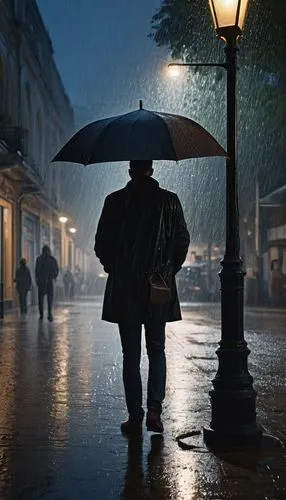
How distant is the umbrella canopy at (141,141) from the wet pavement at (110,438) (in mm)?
1977

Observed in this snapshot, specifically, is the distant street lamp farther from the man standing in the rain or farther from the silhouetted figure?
the silhouetted figure

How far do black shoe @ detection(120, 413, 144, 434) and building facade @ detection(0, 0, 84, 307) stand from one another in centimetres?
1683

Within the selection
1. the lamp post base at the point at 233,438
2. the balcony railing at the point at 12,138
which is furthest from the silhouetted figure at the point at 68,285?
the lamp post base at the point at 233,438

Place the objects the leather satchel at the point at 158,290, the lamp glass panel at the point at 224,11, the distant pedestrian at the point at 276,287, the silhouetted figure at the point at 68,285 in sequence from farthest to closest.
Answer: the silhouetted figure at the point at 68,285 → the distant pedestrian at the point at 276,287 → the lamp glass panel at the point at 224,11 → the leather satchel at the point at 158,290

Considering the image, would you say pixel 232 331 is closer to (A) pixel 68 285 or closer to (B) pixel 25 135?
(B) pixel 25 135

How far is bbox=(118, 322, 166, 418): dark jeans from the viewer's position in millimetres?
5598

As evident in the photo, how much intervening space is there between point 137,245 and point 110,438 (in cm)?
136

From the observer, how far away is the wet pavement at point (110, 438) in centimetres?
430

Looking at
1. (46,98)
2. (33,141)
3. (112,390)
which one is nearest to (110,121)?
(112,390)

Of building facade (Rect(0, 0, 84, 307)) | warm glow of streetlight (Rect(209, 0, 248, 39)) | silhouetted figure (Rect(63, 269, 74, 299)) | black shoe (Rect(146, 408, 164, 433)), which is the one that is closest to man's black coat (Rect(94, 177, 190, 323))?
black shoe (Rect(146, 408, 164, 433))

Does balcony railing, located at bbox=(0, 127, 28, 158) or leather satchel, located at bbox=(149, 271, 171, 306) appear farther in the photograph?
balcony railing, located at bbox=(0, 127, 28, 158)

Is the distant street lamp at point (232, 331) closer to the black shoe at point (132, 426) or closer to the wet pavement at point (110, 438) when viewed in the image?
the wet pavement at point (110, 438)

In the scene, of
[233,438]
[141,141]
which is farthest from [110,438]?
[141,141]

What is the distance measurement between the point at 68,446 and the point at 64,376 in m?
3.58
